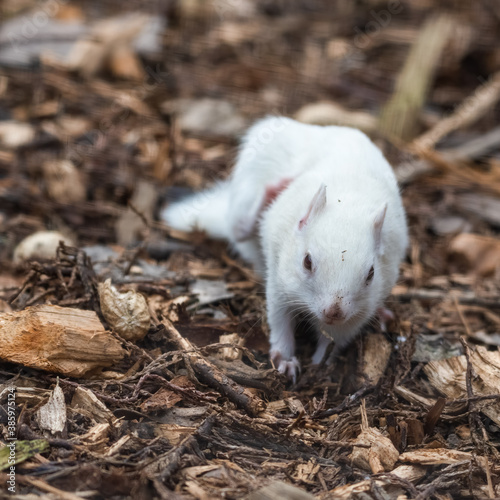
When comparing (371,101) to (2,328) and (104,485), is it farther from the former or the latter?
(104,485)

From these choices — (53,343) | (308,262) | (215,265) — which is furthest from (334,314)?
(215,265)

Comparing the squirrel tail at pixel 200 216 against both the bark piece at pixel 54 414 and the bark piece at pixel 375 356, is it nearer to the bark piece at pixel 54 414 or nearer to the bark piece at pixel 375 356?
the bark piece at pixel 375 356

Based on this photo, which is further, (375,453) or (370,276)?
(370,276)

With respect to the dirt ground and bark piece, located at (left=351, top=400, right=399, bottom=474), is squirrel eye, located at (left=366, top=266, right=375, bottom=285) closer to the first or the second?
the dirt ground

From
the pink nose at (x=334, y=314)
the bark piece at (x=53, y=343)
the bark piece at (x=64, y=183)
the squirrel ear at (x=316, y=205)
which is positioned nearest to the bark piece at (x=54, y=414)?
the bark piece at (x=53, y=343)

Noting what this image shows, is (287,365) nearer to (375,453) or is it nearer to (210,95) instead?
(375,453)

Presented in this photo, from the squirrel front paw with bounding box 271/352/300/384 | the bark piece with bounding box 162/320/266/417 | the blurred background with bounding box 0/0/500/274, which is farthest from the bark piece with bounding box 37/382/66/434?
the blurred background with bounding box 0/0/500/274
